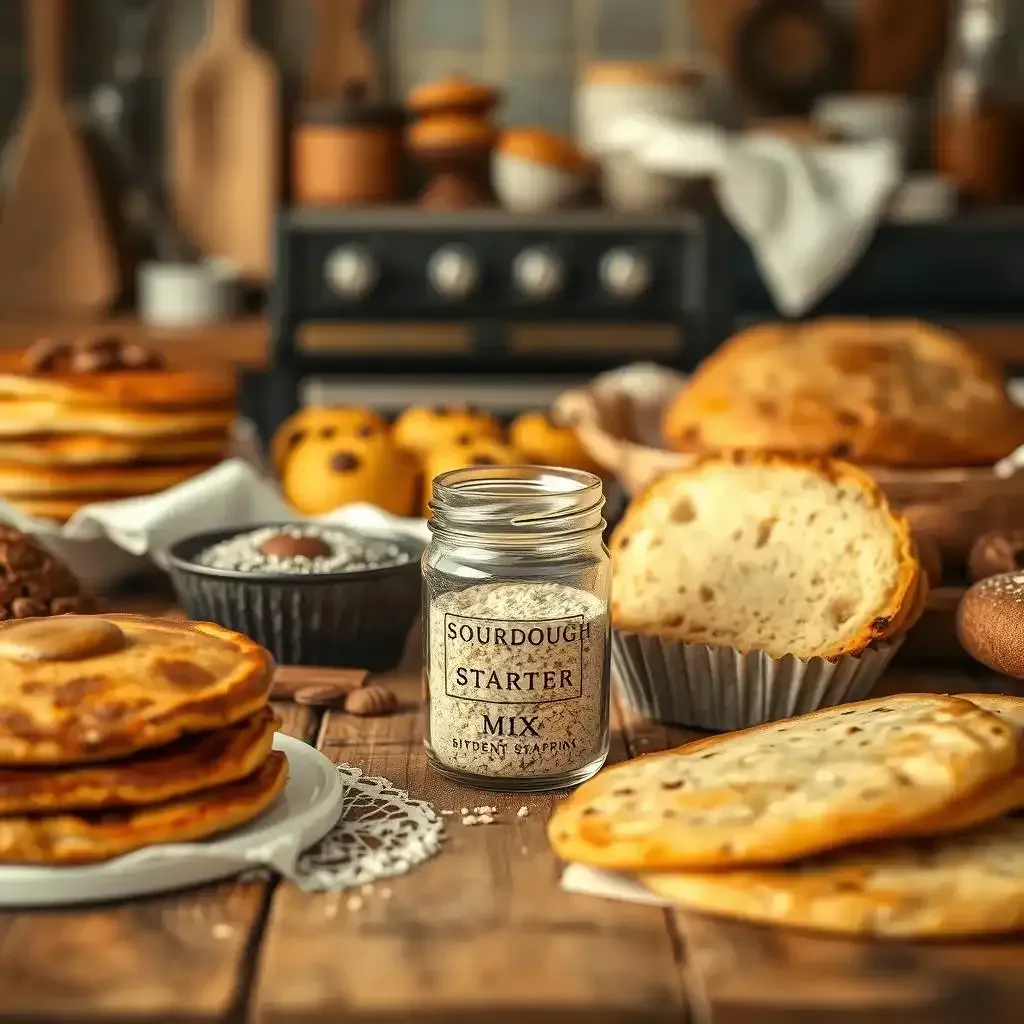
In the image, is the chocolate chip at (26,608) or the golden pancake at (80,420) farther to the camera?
the golden pancake at (80,420)

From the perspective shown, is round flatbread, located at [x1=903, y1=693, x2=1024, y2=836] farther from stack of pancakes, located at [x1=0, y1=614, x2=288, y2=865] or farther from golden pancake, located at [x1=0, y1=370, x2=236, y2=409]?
golden pancake, located at [x1=0, y1=370, x2=236, y2=409]

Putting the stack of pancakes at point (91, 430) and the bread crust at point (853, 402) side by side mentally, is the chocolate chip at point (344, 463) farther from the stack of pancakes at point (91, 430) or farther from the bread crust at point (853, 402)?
the bread crust at point (853, 402)


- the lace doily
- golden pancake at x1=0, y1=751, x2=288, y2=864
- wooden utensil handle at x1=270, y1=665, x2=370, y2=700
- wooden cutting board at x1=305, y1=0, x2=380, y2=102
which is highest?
wooden cutting board at x1=305, y1=0, x2=380, y2=102

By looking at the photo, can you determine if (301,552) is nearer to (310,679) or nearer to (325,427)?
(310,679)

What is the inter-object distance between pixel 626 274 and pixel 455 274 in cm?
37

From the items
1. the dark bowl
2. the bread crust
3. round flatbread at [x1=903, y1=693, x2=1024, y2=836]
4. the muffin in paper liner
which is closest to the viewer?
round flatbread at [x1=903, y1=693, x2=1024, y2=836]

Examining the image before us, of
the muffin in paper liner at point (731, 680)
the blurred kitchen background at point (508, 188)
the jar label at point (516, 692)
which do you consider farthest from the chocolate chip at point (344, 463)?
the blurred kitchen background at point (508, 188)

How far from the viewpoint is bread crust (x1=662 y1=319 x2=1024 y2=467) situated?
1527mm

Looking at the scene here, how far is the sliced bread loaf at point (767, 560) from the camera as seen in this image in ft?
4.11

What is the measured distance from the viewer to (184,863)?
92 centimetres

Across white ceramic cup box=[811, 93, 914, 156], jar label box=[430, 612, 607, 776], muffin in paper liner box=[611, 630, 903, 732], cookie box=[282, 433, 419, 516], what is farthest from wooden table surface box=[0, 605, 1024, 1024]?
white ceramic cup box=[811, 93, 914, 156]

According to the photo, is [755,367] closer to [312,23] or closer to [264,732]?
[264,732]

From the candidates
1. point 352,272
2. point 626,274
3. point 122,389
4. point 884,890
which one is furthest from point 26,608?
point 626,274

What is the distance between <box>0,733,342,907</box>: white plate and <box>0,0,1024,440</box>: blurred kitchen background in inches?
95.2
